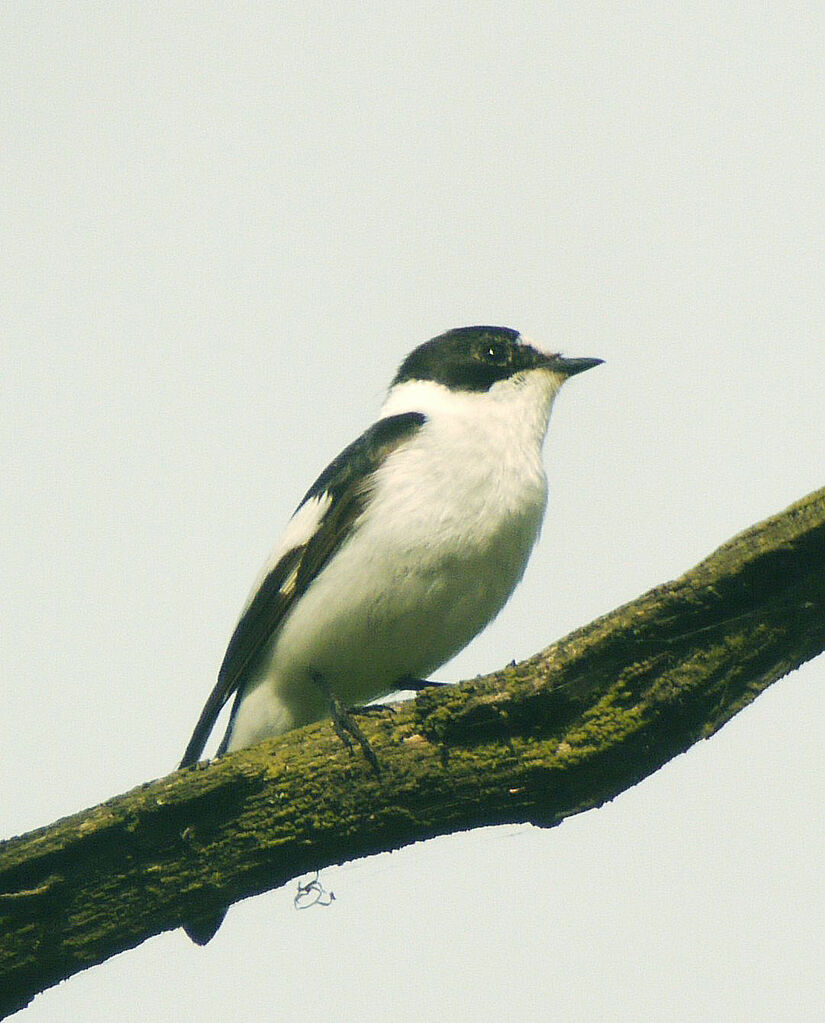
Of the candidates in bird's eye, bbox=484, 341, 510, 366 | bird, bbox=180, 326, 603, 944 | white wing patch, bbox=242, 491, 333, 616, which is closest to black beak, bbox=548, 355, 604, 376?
bird's eye, bbox=484, 341, 510, 366

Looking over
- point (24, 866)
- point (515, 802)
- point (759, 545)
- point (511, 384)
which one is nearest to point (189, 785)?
point (24, 866)

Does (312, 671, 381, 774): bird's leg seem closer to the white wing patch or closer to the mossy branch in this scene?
the mossy branch

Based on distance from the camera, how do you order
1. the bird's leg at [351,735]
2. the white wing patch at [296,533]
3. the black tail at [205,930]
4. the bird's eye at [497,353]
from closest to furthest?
1. the bird's leg at [351,735]
2. the black tail at [205,930]
3. the white wing patch at [296,533]
4. the bird's eye at [497,353]

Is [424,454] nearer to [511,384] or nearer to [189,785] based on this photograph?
[511,384]

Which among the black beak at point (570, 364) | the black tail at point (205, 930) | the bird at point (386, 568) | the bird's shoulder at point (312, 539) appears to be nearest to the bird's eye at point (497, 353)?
the black beak at point (570, 364)

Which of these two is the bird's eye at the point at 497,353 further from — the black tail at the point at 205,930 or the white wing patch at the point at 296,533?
the black tail at the point at 205,930

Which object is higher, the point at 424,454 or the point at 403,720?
the point at 424,454
